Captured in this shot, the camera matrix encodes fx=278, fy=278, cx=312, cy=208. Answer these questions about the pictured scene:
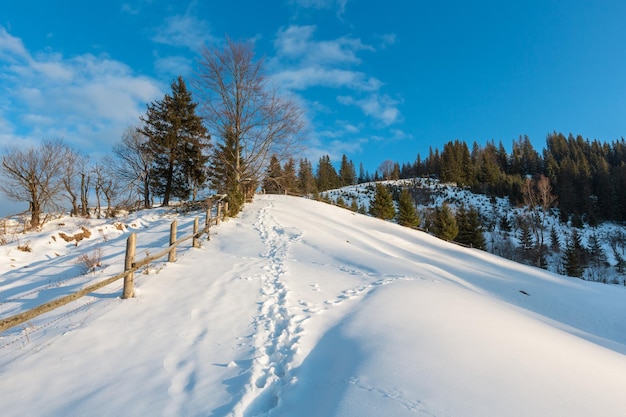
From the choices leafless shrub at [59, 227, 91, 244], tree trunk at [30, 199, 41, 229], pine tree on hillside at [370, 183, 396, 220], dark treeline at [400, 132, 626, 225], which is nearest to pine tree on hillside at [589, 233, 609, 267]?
dark treeline at [400, 132, 626, 225]

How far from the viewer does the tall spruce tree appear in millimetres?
22286

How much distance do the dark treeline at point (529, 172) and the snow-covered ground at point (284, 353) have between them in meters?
32.1

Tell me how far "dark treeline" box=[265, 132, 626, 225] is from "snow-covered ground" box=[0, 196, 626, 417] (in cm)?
3205

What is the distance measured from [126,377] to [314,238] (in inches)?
400

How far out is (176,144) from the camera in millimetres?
22562

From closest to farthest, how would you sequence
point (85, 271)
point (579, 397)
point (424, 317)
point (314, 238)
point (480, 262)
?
1. point (579, 397)
2. point (424, 317)
3. point (85, 271)
4. point (314, 238)
5. point (480, 262)

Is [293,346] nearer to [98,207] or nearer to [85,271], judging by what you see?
[85,271]

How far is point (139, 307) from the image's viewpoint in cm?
478

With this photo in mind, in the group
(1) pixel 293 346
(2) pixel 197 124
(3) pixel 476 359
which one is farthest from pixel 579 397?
(2) pixel 197 124

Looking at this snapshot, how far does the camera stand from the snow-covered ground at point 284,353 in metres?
2.46

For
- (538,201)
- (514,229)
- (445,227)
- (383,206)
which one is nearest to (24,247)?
(383,206)

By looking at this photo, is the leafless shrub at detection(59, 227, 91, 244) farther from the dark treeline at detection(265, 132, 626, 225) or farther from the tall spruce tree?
the dark treeline at detection(265, 132, 626, 225)

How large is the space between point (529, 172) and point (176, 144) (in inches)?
3885

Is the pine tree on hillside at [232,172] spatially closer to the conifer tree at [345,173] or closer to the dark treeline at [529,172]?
the dark treeline at [529,172]
